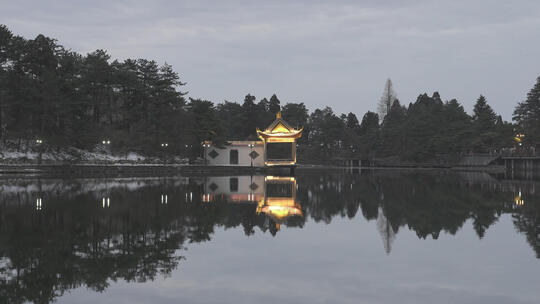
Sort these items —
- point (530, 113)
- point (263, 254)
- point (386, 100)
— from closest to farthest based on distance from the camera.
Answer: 1. point (263, 254)
2. point (530, 113)
3. point (386, 100)

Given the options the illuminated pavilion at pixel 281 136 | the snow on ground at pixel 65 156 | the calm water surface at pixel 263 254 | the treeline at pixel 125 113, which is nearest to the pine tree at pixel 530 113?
the treeline at pixel 125 113

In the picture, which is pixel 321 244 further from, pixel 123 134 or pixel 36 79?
pixel 123 134

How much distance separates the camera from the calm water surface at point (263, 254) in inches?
303

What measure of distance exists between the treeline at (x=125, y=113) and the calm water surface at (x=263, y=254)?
30.3m

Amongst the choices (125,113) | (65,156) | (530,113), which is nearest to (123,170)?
(65,156)

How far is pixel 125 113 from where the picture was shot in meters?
60.5

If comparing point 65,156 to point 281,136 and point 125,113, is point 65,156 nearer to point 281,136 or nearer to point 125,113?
point 125,113

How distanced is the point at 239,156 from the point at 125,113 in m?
14.1

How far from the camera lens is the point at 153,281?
8.30m

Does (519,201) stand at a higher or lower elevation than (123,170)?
lower

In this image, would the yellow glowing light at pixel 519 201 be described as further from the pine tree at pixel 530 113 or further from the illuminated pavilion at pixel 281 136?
the pine tree at pixel 530 113

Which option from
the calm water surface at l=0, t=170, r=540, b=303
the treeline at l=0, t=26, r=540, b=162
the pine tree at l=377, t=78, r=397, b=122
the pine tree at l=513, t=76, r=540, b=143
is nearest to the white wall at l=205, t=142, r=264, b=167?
the treeline at l=0, t=26, r=540, b=162

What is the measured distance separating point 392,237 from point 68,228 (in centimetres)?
813

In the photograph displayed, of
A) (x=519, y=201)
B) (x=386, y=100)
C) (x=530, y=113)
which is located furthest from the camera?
(x=386, y=100)
